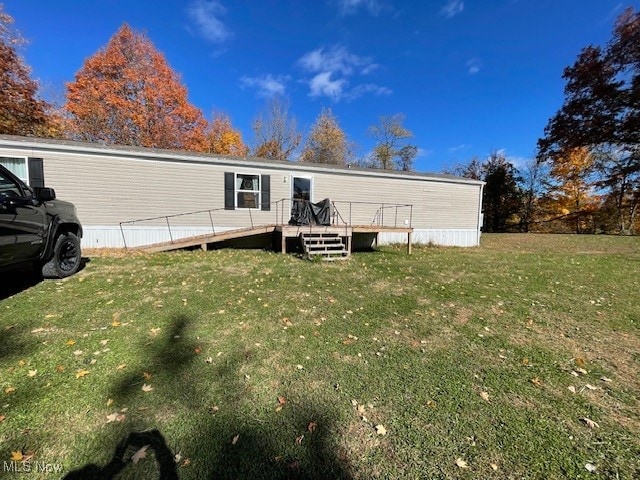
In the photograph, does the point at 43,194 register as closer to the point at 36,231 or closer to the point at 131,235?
the point at 36,231

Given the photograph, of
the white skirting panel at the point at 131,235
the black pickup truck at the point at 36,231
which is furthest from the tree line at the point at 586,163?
the black pickup truck at the point at 36,231

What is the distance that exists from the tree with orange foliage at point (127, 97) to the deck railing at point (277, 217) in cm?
1271

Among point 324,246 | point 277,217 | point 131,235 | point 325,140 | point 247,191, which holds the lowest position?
point 324,246

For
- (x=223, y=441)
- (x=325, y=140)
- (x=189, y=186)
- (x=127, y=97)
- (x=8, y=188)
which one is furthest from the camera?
(x=325, y=140)

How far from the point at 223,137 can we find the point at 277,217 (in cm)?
1649

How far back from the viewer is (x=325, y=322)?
4090 mm

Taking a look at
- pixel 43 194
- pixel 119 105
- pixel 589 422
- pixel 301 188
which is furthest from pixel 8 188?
pixel 119 105

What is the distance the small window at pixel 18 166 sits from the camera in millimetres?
8328

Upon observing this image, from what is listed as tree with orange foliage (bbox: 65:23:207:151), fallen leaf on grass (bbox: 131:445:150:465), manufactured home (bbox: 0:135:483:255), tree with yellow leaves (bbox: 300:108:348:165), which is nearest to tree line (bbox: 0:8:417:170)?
tree with orange foliage (bbox: 65:23:207:151)

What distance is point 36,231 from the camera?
4547mm

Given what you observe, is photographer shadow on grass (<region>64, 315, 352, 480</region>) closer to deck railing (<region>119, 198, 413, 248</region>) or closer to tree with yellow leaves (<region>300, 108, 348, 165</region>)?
deck railing (<region>119, 198, 413, 248</region>)

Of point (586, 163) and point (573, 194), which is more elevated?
point (586, 163)

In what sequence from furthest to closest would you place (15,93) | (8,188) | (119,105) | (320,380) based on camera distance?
(119,105), (15,93), (8,188), (320,380)

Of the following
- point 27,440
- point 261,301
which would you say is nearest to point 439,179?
point 261,301
